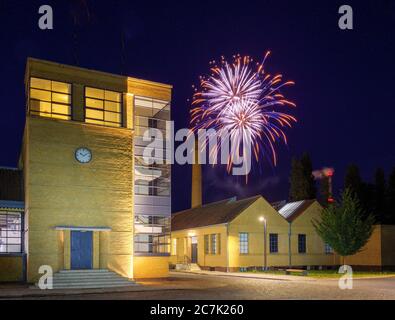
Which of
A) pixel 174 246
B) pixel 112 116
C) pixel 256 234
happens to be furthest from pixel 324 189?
pixel 112 116

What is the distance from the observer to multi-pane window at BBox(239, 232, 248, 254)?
44500 millimetres

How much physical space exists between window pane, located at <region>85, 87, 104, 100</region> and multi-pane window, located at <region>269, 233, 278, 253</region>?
72.3 feet

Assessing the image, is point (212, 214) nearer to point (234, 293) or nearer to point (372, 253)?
point (372, 253)

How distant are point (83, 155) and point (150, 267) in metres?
8.01

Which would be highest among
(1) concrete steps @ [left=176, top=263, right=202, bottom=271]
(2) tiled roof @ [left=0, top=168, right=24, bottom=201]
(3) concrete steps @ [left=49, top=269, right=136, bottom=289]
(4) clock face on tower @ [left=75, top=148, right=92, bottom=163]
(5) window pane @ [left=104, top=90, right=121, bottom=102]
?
(5) window pane @ [left=104, top=90, right=121, bottom=102]

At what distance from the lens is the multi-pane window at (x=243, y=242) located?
1752 inches

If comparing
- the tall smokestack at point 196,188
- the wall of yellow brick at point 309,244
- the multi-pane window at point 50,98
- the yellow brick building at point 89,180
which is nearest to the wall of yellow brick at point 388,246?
the wall of yellow brick at point 309,244

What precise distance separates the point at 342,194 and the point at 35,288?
955 inches

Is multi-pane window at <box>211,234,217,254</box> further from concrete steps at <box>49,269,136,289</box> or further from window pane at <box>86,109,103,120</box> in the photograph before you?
window pane at <box>86,109,103,120</box>

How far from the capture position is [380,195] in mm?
57344

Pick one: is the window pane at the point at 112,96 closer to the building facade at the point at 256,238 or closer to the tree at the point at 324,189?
the building facade at the point at 256,238

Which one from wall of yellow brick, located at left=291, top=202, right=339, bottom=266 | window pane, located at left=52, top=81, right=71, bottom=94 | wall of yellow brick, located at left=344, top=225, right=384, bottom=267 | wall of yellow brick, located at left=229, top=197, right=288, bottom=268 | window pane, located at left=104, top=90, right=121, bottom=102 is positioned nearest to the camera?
window pane, located at left=52, top=81, right=71, bottom=94

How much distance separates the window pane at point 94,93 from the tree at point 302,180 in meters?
36.3

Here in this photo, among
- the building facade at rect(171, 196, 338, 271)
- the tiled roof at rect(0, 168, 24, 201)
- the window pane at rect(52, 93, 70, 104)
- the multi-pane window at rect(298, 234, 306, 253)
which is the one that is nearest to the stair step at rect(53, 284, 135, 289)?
the tiled roof at rect(0, 168, 24, 201)
